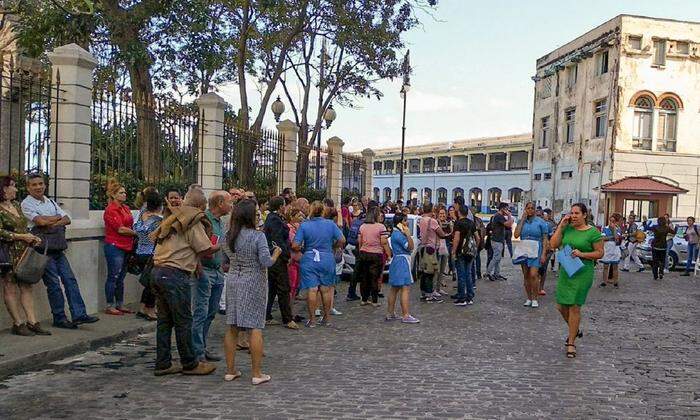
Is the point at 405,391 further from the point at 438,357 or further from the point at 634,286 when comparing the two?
the point at 634,286

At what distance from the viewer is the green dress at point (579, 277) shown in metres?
7.86

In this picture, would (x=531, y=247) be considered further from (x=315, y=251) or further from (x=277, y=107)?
(x=277, y=107)

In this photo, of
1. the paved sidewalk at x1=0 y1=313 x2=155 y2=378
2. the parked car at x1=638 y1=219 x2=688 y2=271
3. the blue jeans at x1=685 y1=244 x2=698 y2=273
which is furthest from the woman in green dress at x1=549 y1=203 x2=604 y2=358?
the parked car at x1=638 y1=219 x2=688 y2=271

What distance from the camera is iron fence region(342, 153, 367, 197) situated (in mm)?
23906

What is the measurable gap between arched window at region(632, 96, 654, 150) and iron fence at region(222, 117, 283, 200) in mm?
20082

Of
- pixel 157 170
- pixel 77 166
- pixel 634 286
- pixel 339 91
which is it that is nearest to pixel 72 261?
pixel 77 166

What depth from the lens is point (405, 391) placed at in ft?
19.8

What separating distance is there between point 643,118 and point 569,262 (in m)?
26.1

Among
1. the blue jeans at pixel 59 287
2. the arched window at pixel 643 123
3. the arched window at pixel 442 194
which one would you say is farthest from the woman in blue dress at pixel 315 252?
the arched window at pixel 442 194

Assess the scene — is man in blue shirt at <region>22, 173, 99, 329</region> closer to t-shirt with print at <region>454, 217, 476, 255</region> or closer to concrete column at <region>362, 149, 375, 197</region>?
t-shirt with print at <region>454, 217, 476, 255</region>

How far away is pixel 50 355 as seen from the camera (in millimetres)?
6879

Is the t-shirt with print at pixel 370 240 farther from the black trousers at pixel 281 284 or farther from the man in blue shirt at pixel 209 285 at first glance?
the man in blue shirt at pixel 209 285

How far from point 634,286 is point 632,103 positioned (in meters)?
17.3

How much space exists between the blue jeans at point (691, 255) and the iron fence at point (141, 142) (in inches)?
558
